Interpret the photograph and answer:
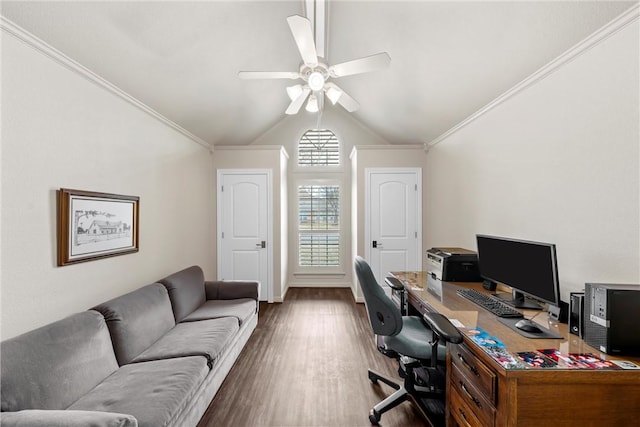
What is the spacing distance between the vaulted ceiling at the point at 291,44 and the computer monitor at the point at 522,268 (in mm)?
1338

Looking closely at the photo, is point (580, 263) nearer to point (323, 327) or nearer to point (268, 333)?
point (323, 327)

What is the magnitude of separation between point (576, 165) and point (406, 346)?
63.4 inches

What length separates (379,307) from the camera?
1.86 meters

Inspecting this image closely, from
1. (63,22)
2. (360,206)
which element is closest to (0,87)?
(63,22)

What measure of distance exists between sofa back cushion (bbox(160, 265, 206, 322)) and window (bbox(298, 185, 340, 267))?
2302mm

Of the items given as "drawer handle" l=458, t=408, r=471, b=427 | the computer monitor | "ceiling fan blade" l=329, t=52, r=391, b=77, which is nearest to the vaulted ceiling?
"ceiling fan blade" l=329, t=52, r=391, b=77

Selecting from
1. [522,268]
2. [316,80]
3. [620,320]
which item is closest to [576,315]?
[620,320]

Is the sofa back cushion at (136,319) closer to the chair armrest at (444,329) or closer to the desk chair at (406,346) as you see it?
the desk chair at (406,346)

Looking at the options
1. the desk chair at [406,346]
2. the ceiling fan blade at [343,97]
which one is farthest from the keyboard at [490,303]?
the ceiling fan blade at [343,97]

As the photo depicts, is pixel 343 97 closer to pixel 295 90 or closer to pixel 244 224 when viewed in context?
pixel 295 90

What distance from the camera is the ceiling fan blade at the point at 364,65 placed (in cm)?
191

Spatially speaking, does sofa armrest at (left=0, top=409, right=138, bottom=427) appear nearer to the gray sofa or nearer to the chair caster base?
the gray sofa

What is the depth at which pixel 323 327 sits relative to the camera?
3.43m

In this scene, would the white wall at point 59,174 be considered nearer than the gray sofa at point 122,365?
No
